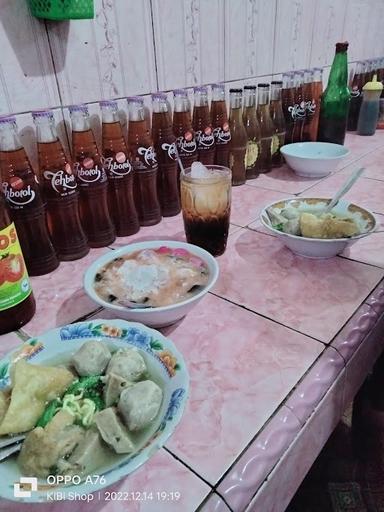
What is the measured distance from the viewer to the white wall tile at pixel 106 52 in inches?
34.5

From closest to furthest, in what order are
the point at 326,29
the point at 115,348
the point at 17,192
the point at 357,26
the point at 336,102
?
the point at 115,348 < the point at 17,192 < the point at 336,102 < the point at 326,29 < the point at 357,26

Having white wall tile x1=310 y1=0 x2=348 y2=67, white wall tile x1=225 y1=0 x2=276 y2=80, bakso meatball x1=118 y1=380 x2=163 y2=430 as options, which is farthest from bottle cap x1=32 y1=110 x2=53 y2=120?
white wall tile x1=310 y1=0 x2=348 y2=67

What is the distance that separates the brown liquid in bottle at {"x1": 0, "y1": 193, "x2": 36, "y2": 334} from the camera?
24.1 inches

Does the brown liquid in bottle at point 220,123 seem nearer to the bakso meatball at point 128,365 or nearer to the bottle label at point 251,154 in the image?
the bottle label at point 251,154

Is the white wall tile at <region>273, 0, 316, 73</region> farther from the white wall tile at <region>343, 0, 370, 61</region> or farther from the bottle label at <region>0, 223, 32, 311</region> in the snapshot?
the bottle label at <region>0, 223, 32, 311</region>

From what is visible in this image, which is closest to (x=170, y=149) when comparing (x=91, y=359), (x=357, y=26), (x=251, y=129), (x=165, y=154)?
(x=165, y=154)

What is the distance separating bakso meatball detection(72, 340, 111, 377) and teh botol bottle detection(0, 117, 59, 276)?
0.37 meters

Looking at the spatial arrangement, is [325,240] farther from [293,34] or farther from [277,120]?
[293,34]

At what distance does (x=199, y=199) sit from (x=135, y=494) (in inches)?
21.6

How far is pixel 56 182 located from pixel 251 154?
27.6 inches

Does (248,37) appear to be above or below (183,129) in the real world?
above

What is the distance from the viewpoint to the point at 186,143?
40.5 inches

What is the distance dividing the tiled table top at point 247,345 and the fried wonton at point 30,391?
0.08 m

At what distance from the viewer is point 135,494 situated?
417 millimetres
